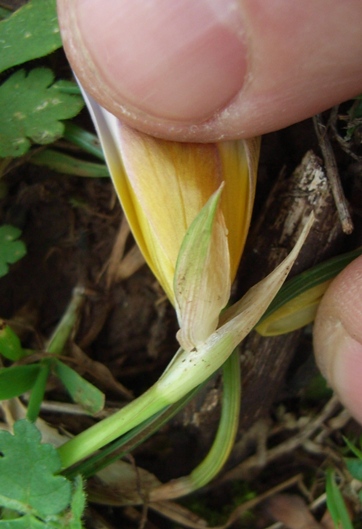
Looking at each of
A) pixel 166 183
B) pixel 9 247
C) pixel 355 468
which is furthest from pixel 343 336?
pixel 9 247

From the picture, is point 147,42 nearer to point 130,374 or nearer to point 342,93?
point 342,93

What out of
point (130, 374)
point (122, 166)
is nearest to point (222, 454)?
point (130, 374)

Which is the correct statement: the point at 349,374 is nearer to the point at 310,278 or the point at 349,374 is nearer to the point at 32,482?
the point at 310,278

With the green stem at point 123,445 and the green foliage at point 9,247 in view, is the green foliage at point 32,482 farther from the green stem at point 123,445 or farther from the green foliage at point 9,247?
the green foliage at point 9,247

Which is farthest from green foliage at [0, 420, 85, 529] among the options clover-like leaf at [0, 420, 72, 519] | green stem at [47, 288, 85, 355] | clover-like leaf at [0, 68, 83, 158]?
clover-like leaf at [0, 68, 83, 158]

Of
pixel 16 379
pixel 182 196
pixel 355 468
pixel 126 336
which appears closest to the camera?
pixel 182 196

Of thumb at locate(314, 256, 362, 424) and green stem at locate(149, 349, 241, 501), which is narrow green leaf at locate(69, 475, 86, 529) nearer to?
green stem at locate(149, 349, 241, 501)
